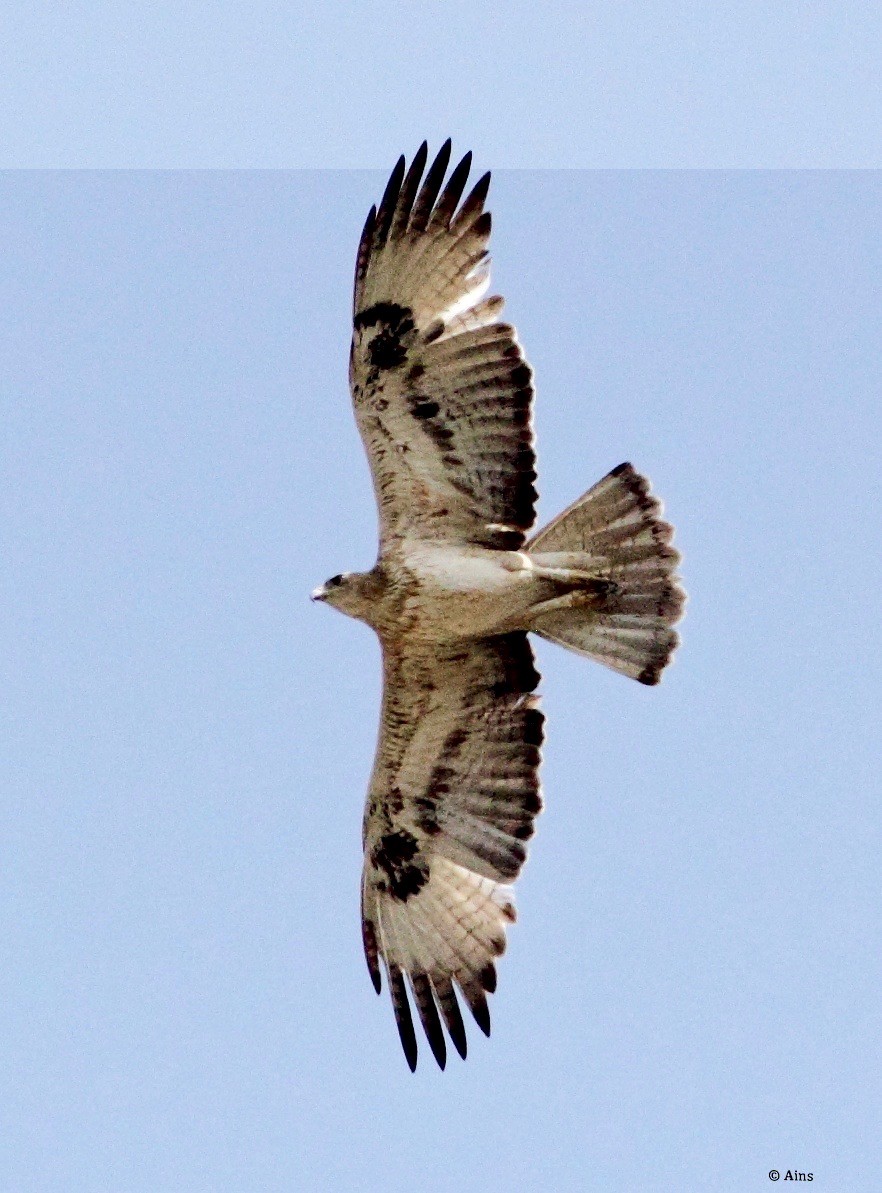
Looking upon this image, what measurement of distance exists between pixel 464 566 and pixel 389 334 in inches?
43.5

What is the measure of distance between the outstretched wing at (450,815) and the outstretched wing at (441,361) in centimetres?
82

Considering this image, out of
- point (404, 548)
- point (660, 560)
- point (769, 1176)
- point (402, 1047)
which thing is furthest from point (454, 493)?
point (769, 1176)

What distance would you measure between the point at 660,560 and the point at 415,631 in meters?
1.18

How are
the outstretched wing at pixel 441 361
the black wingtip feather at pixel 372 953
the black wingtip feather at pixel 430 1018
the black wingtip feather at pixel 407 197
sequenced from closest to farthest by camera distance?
the outstretched wing at pixel 441 361, the black wingtip feather at pixel 407 197, the black wingtip feather at pixel 430 1018, the black wingtip feather at pixel 372 953

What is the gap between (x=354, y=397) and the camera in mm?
10211

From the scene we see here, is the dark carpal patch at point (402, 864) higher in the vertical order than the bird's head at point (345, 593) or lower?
lower

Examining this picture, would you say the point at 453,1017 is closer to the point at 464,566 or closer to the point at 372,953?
the point at 372,953

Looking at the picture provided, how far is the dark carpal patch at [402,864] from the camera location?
1097cm

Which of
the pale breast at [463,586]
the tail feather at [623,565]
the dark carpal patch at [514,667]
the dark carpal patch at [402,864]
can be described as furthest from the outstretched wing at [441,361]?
the dark carpal patch at [402,864]

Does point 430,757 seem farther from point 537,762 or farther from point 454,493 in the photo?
point 454,493

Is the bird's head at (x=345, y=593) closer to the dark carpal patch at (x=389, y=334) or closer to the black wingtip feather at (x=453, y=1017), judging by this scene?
the dark carpal patch at (x=389, y=334)

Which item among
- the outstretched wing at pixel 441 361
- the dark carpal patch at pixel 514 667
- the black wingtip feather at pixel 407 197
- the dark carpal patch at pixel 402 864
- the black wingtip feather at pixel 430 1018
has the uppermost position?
the black wingtip feather at pixel 407 197

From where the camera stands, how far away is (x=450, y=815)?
430 inches

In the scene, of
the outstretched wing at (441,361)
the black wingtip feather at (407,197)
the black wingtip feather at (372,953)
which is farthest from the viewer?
the black wingtip feather at (372,953)
